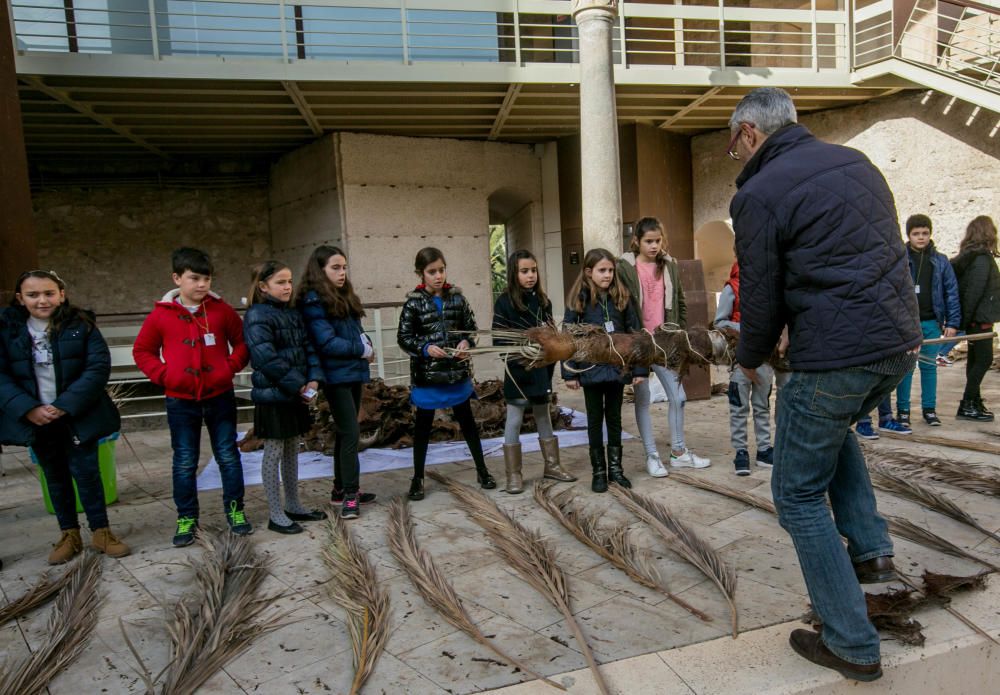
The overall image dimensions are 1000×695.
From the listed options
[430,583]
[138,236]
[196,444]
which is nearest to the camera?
[430,583]

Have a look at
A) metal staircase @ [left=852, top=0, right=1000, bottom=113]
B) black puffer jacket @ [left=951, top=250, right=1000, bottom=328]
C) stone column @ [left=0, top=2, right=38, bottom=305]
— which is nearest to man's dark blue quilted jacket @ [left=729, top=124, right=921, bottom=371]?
black puffer jacket @ [left=951, top=250, right=1000, bottom=328]

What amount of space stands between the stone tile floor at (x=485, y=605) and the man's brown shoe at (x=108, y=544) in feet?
0.22

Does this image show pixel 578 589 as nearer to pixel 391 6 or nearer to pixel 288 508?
pixel 288 508

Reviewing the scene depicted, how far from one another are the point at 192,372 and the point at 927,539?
11.6 ft

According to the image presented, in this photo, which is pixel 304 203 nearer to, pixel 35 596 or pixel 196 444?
pixel 196 444

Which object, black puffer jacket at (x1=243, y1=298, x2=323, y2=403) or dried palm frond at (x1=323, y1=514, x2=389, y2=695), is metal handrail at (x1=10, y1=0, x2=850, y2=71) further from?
dried palm frond at (x1=323, y1=514, x2=389, y2=695)

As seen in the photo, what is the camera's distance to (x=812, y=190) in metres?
2.00

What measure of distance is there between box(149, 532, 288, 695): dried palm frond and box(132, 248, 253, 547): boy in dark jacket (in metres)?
0.42

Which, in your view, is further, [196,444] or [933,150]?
[933,150]

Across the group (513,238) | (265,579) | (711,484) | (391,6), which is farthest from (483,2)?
(265,579)

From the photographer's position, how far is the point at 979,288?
18.0ft

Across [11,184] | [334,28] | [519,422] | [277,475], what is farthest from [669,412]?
[334,28]

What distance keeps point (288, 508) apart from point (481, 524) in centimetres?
116

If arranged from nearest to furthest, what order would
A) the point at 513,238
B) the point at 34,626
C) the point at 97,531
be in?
the point at 34,626, the point at 97,531, the point at 513,238
